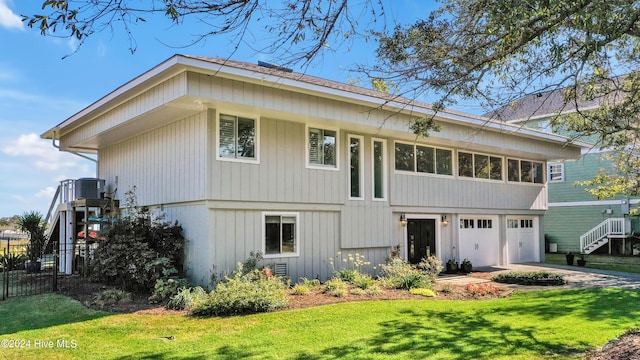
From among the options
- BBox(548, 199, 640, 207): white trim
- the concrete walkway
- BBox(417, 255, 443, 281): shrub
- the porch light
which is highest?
BBox(548, 199, 640, 207): white trim

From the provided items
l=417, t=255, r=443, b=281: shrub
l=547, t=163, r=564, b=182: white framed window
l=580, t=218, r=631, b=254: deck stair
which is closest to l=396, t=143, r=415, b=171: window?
l=417, t=255, r=443, b=281: shrub

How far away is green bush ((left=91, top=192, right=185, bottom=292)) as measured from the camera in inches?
388

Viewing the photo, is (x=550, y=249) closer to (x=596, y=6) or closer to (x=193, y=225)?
(x=193, y=225)

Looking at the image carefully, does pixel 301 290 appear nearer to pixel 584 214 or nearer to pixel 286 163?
pixel 286 163

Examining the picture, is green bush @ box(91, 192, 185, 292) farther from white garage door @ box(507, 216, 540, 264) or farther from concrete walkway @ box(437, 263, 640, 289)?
white garage door @ box(507, 216, 540, 264)

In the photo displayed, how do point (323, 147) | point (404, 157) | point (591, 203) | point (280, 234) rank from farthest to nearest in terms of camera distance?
point (591, 203)
point (404, 157)
point (323, 147)
point (280, 234)

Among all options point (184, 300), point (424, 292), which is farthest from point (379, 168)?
point (184, 300)

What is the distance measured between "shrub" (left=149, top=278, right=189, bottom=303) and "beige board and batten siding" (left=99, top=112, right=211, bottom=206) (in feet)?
6.44

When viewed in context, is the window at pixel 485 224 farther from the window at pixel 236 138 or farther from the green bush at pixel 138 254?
the green bush at pixel 138 254

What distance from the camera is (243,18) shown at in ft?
15.8

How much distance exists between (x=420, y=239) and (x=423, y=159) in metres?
2.68

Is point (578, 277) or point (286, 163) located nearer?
point (286, 163)

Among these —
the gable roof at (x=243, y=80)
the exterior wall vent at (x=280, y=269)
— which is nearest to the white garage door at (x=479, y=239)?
the gable roof at (x=243, y=80)

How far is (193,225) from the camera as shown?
Answer: 1069cm
